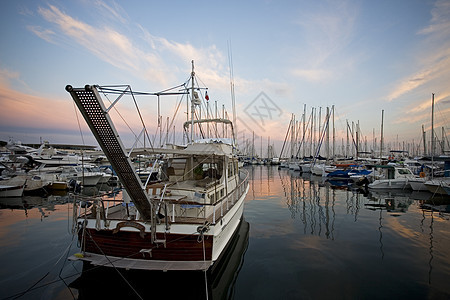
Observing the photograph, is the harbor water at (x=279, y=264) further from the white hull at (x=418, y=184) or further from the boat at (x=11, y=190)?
the white hull at (x=418, y=184)

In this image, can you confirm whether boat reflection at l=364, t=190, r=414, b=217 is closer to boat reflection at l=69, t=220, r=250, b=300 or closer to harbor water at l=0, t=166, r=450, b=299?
harbor water at l=0, t=166, r=450, b=299

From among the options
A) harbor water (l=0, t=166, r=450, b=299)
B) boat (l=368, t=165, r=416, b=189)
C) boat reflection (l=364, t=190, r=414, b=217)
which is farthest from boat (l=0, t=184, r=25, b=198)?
boat (l=368, t=165, r=416, b=189)

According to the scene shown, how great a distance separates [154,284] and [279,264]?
421 cm

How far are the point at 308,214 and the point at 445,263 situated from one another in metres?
7.21

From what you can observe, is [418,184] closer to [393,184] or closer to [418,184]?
[418,184]

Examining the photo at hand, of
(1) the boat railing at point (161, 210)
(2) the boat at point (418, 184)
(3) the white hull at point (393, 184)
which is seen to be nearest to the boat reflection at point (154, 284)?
(1) the boat railing at point (161, 210)

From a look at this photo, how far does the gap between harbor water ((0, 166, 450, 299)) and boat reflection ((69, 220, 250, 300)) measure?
29 mm

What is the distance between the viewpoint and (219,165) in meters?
10.3

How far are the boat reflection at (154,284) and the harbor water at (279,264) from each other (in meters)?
0.03

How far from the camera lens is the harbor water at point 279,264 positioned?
19.8 ft

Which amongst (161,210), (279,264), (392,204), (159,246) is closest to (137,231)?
(159,246)

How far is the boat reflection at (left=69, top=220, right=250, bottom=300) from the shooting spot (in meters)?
5.86

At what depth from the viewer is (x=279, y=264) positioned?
7.68 m

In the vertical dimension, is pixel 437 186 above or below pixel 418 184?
above
